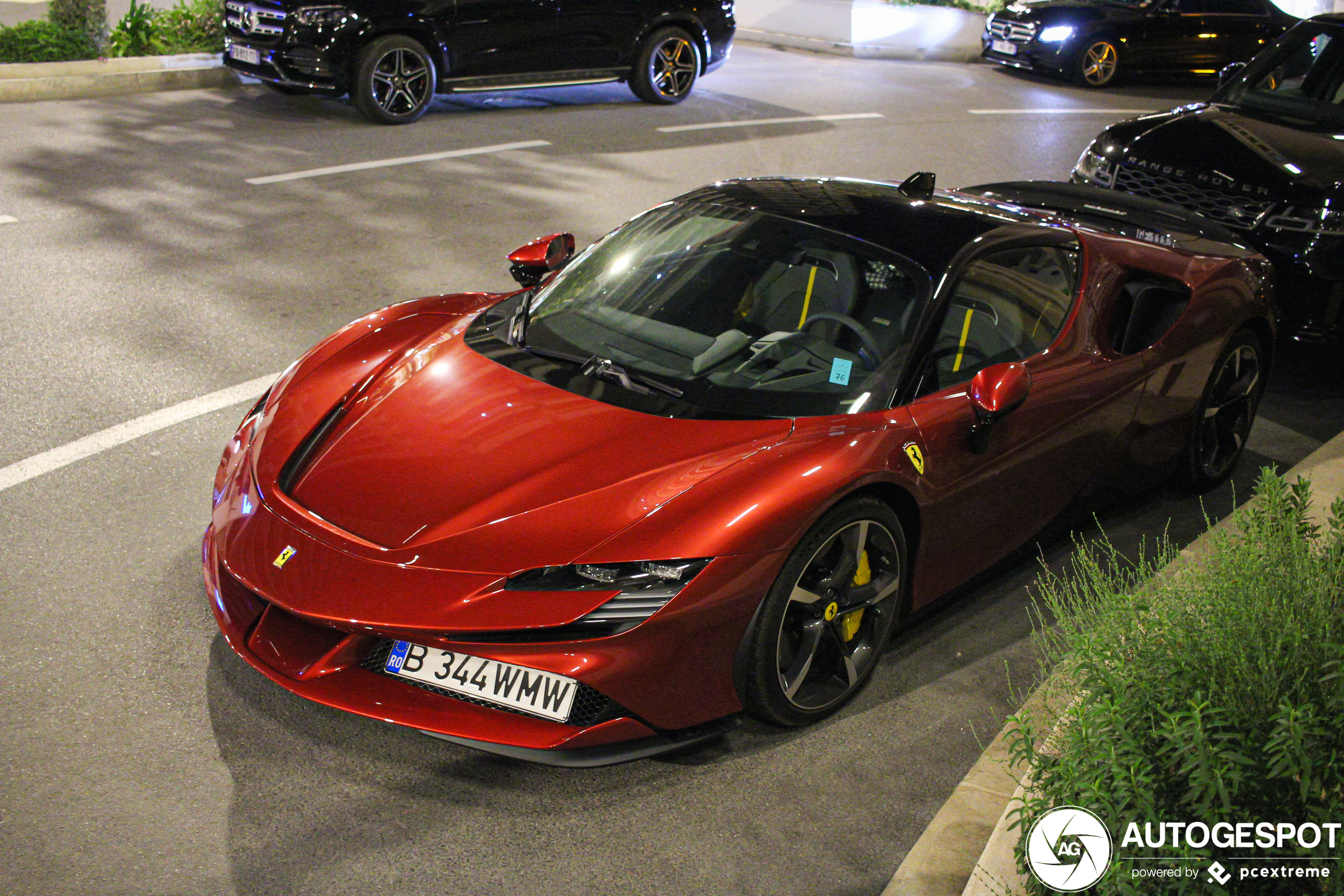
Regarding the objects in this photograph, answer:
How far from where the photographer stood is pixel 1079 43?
16.0 m

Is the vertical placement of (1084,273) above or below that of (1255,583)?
above

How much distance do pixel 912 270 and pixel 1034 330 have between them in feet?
1.96

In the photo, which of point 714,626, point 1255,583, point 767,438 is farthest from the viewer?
point 767,438

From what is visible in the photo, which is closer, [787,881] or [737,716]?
[787,881]

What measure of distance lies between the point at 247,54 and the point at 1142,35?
11388 millimetres

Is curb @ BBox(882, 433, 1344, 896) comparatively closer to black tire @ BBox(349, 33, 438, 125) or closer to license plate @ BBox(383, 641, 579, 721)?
license plate @ BBox(383, 641, 579, 721)

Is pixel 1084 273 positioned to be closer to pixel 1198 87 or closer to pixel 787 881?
pixel 787 881

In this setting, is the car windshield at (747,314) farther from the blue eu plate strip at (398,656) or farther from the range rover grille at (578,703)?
the blue eu plate strip at (398,656)

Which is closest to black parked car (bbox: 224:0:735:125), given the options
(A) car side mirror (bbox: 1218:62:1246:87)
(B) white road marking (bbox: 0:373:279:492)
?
(A) car side mirror (bbox: 1218:62:1246:87)

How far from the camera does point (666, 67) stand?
507 inches

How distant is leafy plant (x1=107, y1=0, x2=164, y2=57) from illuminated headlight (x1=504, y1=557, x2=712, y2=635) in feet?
37.3

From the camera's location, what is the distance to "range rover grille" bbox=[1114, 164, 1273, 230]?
22.2 ft

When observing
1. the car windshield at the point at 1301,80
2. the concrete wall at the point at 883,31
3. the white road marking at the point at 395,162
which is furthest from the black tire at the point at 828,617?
the concrete wall at the point at 883,31

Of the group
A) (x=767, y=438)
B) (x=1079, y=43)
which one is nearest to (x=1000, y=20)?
(x=1079, y=43)
